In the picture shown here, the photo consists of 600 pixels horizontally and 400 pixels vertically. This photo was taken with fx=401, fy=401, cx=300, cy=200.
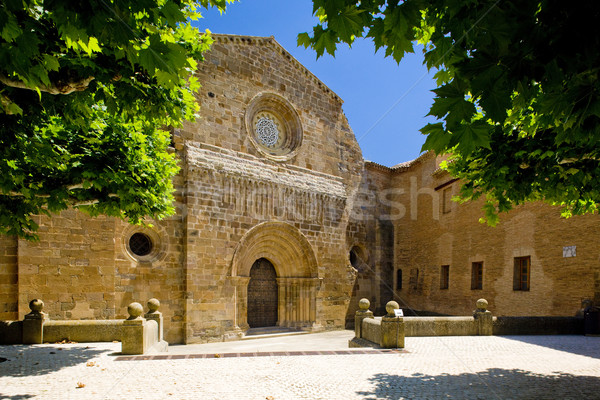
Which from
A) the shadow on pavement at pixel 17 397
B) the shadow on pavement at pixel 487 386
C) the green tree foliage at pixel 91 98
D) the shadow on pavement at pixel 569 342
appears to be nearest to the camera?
the green tree foliage at pixel 91 98

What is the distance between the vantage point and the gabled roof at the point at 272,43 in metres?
14.5

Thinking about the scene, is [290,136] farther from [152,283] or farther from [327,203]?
[152,283]

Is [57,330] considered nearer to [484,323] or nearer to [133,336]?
[133,336]

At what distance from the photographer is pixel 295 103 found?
55.2 feet

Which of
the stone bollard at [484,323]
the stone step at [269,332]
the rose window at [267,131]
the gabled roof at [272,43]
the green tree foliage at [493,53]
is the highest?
the gabled roof at [272,43]

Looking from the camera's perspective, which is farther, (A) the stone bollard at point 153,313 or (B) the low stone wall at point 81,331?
(A) the stone bollard at point 153,313

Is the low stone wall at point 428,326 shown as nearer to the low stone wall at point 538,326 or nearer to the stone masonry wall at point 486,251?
the low stone wall at point 538,326

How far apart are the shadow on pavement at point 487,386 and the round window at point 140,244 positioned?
902 centimetres

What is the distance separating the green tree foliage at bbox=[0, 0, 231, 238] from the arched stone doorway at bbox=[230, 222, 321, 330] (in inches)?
282

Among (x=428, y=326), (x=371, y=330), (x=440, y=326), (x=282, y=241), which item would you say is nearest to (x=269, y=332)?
(x=282, y=241)

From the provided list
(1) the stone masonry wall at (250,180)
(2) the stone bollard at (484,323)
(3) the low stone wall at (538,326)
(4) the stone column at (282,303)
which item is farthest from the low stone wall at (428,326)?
(4) the stone column at (282,303)

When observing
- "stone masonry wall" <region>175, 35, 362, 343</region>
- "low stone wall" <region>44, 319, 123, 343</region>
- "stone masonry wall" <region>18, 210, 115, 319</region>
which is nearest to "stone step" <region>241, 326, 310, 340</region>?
"stone masonry wall" <region>175, 35, 362, 343</region>

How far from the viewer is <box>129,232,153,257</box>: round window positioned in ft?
41.5

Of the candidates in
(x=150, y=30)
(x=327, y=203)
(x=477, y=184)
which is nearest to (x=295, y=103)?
(x=327, y=203)
